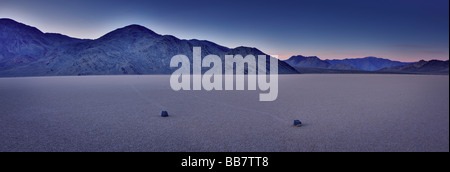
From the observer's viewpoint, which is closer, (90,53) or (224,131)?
(224,131)

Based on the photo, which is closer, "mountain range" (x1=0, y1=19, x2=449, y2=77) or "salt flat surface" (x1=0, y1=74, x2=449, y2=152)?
"salt flat surface" (x1=0, y1=74, x2=449, y2=152)

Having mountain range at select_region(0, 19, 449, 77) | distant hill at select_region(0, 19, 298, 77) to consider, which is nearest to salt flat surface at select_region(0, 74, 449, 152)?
distant hill at select_region(0, 19, 298, 77)

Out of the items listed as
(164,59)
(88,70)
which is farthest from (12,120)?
(164,59)

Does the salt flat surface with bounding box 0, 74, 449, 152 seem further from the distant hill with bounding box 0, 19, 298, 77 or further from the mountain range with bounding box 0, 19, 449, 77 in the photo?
the mountain range with bounding box 0, 19, 449, 77

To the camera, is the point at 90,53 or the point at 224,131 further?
the point at 90,53

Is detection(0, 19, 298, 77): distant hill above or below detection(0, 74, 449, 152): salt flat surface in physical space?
above

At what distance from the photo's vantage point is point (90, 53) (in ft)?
343

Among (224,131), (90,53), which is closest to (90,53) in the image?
(90,53)

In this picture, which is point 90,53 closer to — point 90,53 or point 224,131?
point 90,53

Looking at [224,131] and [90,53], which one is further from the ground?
[90,53]

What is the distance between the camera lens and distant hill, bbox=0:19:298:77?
9619 centimetres

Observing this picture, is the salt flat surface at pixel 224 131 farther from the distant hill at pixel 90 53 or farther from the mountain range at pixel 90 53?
the mountain range at pixel 90 53

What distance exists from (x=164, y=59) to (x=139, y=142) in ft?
384

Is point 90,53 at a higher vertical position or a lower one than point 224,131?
higher
